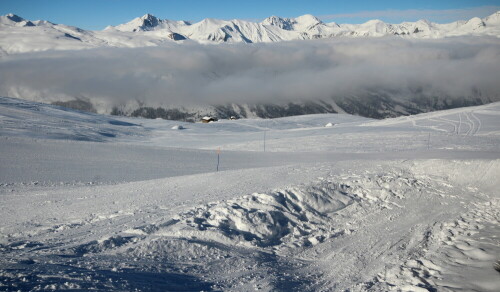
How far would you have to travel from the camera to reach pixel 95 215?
11.1m

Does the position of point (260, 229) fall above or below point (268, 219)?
below

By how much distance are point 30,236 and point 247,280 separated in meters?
5.78

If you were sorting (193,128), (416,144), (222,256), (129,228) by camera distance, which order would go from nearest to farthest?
(222,256)
(129,228)
(416,144)
(193,128)

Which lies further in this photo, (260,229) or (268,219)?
(268,219)

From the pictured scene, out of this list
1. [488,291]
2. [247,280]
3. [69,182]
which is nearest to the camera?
[488,291]

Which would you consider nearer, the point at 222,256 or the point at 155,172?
the point at 222,256

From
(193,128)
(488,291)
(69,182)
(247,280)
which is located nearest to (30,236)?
(247,280)

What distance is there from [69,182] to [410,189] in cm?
1531

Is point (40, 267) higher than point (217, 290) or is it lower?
higher

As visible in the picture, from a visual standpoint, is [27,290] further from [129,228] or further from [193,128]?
[193,128]

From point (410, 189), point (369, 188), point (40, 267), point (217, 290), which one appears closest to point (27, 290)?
point (40, 267)

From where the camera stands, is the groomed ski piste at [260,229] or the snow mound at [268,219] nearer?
the groomed ski piste at [260,229]

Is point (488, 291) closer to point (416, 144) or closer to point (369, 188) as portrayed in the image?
point (369, 188)

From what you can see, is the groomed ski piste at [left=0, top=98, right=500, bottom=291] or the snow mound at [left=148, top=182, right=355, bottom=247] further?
the snow mound at [left=148, top=182, right=355, bottom=247]
